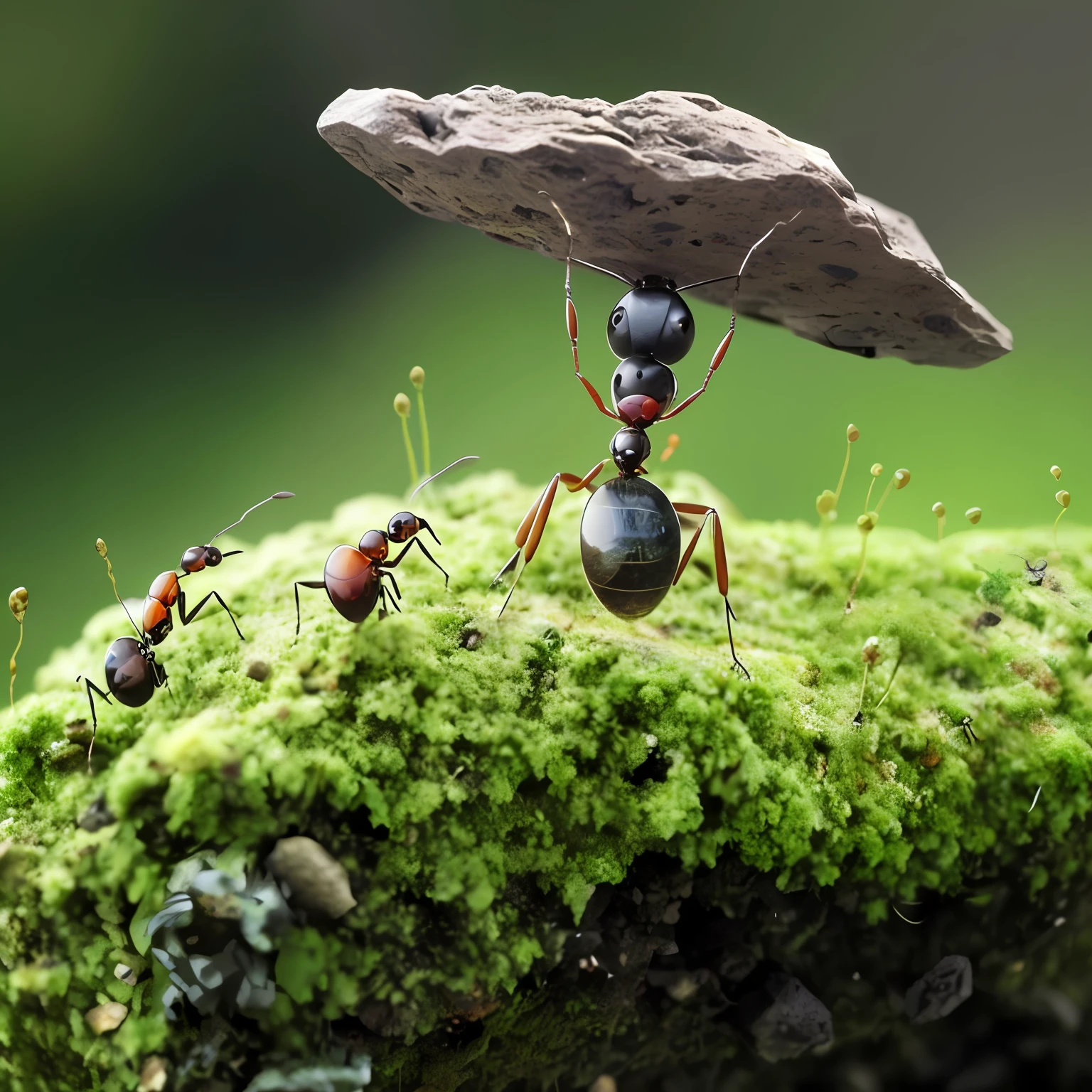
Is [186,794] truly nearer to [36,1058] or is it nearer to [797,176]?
[36,1058]

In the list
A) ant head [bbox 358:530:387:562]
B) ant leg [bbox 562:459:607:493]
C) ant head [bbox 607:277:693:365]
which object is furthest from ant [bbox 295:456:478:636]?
ant head [bbox 607:277:693:365]

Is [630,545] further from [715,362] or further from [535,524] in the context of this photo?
[715,362]

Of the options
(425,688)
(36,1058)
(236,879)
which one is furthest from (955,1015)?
(36,1058)

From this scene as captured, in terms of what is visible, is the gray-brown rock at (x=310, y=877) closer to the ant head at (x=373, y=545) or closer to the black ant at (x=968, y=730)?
the ant head at (x=373, y=545)

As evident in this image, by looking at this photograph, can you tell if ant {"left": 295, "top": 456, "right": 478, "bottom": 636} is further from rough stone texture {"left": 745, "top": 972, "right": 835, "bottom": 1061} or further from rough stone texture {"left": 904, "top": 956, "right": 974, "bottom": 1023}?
rough stone texture {"left": 904, "top": 956, "right": 974, "bottom": 1023}

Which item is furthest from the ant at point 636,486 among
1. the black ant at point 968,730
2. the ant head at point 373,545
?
the black ant at point 968,730

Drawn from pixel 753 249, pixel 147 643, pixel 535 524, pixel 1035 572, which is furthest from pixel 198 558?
pixel 1035 572

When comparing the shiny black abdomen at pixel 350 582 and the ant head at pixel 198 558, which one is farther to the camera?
the ant head at pixel 198 558
